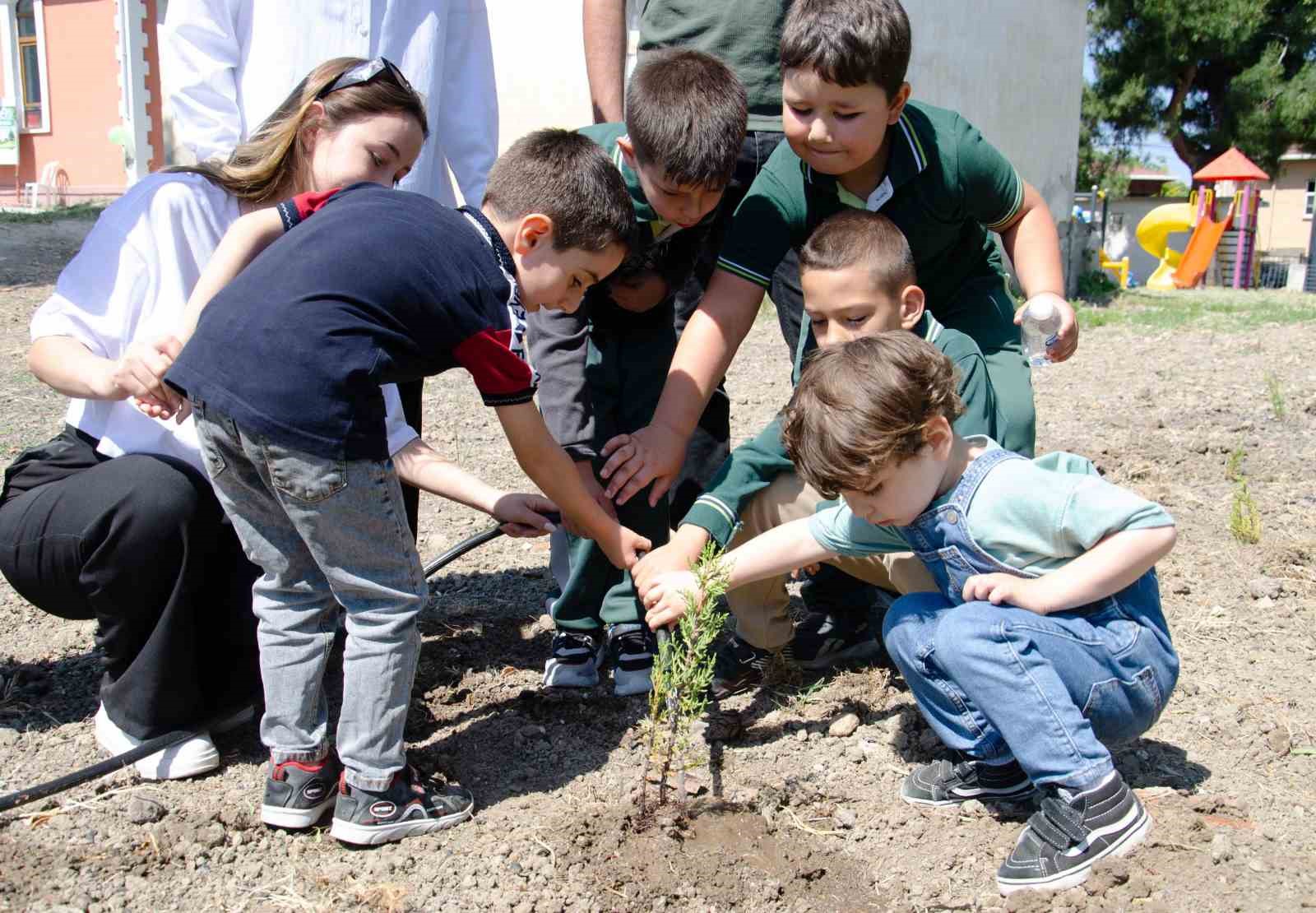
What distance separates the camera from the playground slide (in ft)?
74.7

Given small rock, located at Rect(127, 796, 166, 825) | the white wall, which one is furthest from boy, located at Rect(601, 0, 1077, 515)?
the white wall

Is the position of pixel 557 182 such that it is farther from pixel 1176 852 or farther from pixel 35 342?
pixel 1176 852

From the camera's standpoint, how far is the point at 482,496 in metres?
2.96

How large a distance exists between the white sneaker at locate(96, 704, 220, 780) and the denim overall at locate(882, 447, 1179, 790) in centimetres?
161

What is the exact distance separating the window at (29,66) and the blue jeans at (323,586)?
1032 inches

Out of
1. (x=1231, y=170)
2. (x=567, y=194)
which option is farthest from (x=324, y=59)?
(x=1231, y=170)

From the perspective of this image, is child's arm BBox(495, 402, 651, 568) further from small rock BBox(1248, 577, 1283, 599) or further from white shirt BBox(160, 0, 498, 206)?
small rock BBox(1248, 577, 1283, 599)

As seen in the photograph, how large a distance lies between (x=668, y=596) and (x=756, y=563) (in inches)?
8.5

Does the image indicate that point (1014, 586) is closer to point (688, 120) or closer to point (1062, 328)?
point (1062, 328)

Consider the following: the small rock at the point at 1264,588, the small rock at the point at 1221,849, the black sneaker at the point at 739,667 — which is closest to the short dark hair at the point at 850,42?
the black sneaker at the point at 739,667

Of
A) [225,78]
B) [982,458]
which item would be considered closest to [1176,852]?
[982,458]

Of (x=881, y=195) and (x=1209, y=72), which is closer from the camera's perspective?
(x=881, y=195)

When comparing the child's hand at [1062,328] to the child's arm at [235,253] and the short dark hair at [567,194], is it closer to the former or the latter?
the short dark hair at [567,194]

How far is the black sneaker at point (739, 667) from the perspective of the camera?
329 centimetres
